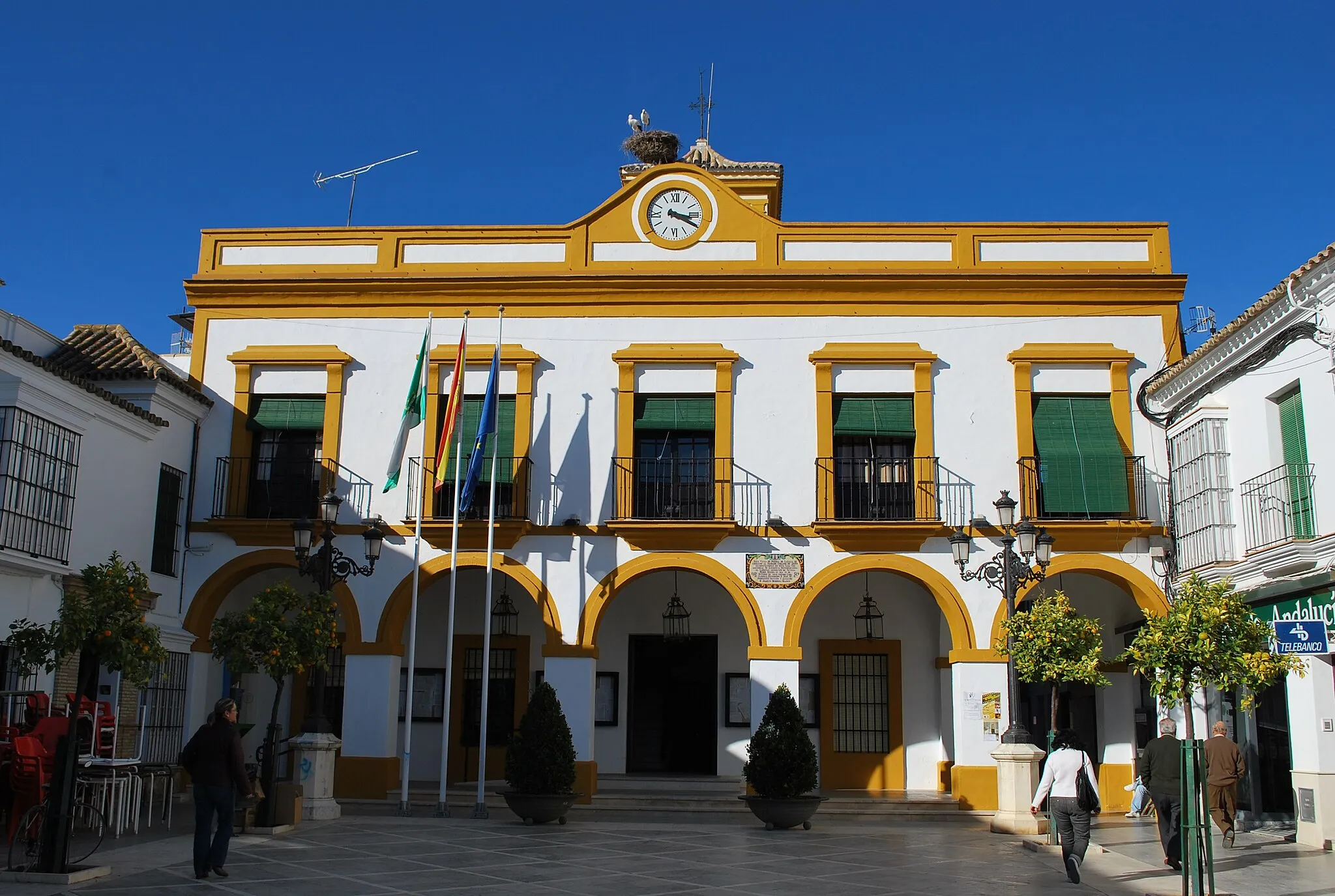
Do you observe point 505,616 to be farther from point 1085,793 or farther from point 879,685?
point 1085,793

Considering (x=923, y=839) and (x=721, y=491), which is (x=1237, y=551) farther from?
(x=721, y=491)

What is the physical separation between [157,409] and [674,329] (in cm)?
747

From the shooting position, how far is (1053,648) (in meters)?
14.2

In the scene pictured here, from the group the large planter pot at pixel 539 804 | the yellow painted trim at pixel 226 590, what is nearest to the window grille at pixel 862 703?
the large planter pot at pixel 539 804

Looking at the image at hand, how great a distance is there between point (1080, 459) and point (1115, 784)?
475cm

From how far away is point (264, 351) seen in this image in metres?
18.7

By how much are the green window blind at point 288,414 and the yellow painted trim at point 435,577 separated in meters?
2.79

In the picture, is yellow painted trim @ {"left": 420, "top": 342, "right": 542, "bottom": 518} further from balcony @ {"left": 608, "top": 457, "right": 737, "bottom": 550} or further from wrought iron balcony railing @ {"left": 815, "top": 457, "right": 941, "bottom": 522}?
wrought iron balcony railing @ {"left": 815, "top": 457, "right": 941, "bottom": 522}

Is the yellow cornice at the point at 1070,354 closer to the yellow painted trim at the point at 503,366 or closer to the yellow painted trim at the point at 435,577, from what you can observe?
the yellow painted trim at the point at 503,366

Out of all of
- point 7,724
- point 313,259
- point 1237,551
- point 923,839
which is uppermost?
point 313,259

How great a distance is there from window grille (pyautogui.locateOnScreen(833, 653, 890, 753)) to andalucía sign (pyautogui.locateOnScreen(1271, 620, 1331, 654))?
7.27 meters

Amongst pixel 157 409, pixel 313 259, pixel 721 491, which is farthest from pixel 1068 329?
pixel 157 409

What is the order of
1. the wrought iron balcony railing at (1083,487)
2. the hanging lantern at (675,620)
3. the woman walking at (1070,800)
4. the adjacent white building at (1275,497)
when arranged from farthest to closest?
the hanging lantern at (675,620), the wrought iron balcony railing at (1083,487), the adjacent white building at (1275,497), the woman walking at (1070,800)

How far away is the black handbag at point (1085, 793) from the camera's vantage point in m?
10.6
